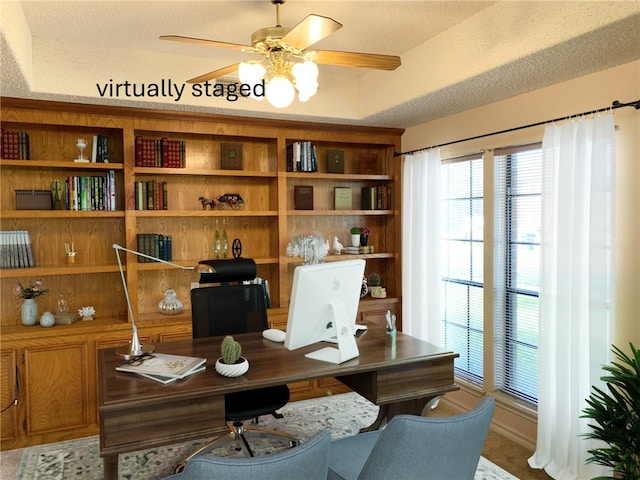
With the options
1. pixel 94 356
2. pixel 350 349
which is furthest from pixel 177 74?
pixel 350 349

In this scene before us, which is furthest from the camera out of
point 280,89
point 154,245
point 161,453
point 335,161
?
point 335,161

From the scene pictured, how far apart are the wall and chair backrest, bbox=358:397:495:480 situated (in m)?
1.47

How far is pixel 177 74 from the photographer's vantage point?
11.4 ft

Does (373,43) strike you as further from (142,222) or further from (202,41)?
(142,222)

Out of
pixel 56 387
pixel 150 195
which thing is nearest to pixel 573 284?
pixel 150 195

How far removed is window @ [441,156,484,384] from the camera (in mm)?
3789

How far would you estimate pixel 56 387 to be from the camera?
3424mm

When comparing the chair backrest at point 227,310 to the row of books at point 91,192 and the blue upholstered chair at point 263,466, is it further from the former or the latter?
the blue upholstered chair at point 263,466

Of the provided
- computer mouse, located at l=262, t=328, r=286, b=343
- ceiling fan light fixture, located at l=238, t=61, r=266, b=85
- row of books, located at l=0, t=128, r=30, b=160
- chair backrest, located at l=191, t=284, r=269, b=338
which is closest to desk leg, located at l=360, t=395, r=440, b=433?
computer mouse, located at l=262, t=328, r=286, b=343

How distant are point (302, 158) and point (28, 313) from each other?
2351 millimetres

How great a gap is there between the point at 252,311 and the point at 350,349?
3.02ft

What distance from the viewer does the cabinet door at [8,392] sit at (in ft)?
10.8

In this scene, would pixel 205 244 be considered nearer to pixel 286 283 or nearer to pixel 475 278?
pixel 286 283

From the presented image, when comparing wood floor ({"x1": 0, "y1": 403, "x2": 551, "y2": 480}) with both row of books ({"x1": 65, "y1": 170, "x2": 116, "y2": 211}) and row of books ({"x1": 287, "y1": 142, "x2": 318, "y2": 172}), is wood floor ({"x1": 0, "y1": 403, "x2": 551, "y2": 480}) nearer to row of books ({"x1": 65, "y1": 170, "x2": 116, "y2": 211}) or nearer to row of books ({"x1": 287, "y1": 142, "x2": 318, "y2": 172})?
row of books ({"x1": 65, "y1": 170, "x2": 116, "y2": 211})
